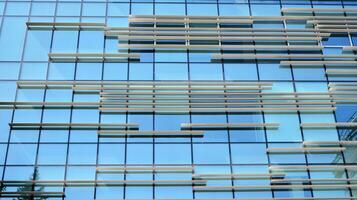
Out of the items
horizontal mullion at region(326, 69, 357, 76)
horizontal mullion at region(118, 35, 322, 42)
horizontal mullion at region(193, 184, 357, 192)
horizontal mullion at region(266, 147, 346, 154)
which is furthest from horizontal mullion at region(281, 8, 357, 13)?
horizontal mullion at region(193, 184, 357, 192)

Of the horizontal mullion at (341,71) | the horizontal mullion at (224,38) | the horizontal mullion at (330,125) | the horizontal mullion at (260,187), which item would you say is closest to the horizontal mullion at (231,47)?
the horizontal mullion at (224,38)

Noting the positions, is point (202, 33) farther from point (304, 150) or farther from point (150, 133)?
point (304, 150)

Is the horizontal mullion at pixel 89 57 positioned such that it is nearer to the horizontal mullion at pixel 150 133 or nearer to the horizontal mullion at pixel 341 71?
the horizontal mullion at pixel 150 133

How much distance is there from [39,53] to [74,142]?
5.85 metres

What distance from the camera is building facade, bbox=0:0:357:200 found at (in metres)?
25.1

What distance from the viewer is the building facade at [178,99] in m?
25.1

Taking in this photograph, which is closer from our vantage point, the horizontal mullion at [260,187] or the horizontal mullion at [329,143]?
the horizontal mullion at [260,187]

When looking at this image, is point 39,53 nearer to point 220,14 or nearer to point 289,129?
point 220,14

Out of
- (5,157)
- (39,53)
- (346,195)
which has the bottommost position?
(346,195)

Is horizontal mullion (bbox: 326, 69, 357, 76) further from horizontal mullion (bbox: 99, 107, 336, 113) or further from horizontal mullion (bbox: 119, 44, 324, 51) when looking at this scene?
horizontal mullion (bbox: 99, 107, 336, 113)

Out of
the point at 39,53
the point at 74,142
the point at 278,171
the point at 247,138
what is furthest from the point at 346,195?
the point at 39,53

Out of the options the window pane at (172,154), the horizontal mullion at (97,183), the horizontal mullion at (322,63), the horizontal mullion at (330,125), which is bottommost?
the horizontal mullion at (97,183)

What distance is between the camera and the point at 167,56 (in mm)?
28844

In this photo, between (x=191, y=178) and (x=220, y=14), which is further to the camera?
(x=220, y=14)
